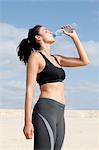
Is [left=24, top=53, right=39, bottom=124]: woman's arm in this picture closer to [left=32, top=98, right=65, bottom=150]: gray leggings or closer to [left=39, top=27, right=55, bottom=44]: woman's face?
[left=32, top=98, right=65, bottom=150]: gray leggings

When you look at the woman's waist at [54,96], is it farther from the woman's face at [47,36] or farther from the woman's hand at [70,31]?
the woman's hand at [70,31]

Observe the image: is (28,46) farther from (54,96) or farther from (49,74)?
(54,96)

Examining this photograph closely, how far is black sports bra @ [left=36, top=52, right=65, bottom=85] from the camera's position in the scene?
13.6 feet

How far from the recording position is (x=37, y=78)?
4219 mm

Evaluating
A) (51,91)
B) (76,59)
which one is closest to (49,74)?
(51,91)


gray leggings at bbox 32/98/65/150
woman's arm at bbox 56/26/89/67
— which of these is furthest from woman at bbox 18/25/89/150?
woman's arm at bbox 56/26/89/67

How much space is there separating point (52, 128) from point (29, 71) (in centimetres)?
55

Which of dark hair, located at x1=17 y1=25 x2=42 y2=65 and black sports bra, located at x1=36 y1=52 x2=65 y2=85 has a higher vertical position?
dark hair, located at x1=17 y1=25 x2=42 y2=65

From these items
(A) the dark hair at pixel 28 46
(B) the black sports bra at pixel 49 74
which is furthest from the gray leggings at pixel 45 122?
(A) the dark hair at pixel 28 46

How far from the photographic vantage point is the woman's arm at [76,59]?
455cm

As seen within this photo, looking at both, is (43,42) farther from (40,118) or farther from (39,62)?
(40,118)

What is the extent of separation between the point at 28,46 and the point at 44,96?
0.55 meters

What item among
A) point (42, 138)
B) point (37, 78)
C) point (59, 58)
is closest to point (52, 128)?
point (42, 138)

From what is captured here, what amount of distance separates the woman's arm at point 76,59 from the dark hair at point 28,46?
31 centimetres
